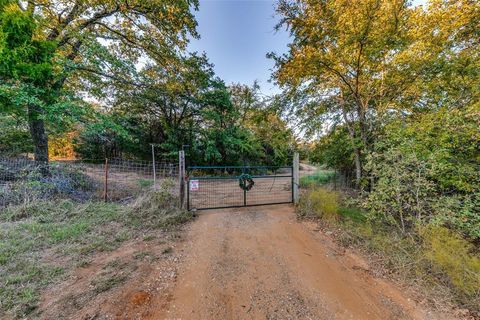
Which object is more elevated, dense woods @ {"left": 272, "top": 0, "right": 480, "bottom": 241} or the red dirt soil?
dense woods @ {"left": 272, "top": 0, "right": 480, "bottom": 241}

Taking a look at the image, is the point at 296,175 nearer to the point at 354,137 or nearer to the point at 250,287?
the point at 354,137

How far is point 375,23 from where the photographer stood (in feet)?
12.4

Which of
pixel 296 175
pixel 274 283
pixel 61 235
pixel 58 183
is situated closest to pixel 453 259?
pixel 274 283

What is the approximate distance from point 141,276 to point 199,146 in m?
8.79

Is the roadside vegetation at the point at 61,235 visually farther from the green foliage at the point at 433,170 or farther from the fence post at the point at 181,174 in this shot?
the green foliage at the point at 433,170

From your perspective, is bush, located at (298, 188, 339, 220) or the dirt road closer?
the dirt road

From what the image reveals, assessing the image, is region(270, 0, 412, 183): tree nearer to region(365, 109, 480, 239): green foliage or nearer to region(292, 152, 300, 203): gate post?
region(365, 109, 480, 239): green foliage

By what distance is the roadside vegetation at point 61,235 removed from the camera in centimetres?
182

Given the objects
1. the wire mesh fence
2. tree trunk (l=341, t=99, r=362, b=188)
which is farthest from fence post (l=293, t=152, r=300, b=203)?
the wire mesh fence

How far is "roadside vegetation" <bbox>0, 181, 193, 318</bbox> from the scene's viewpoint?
182 centimetres

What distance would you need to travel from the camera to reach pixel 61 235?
2789 mm

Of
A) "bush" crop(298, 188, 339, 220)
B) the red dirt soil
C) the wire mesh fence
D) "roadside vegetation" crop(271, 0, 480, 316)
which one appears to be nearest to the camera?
the red dirt soil

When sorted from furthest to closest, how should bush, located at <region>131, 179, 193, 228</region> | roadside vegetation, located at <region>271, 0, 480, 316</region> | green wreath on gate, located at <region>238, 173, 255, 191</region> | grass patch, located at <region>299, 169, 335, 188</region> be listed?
grass patch, located at <region>299, 169, 335, 188</region>, green wreath on gate, located at <region>238, 173, 255, 191</region>, bush, located at <region>131, 179, 193, 228</region>, roadside vegetation, located at <region>271, 0, 480, 316</region>

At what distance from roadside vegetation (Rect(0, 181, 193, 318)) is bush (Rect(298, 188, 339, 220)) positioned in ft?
9.23
